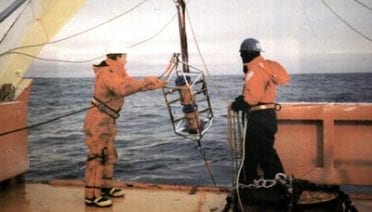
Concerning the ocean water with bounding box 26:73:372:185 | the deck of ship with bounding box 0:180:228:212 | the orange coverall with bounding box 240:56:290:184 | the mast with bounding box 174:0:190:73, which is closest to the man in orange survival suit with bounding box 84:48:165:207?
the deck of ship with bounding box 0:180:228:212

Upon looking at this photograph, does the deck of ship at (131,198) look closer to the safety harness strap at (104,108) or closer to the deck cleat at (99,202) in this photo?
the deck cleat at (99,202)

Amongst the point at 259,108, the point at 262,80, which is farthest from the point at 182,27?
the point at 259,108

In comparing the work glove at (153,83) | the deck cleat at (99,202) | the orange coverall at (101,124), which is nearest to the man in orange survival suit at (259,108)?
the work glove at (153,83)

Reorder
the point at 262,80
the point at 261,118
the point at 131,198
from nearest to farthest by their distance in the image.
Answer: the point at 262,80, the point at 261,118, the point at 131,198

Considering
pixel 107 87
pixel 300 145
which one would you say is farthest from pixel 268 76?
pixel 107 87

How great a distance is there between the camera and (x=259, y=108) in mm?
3703

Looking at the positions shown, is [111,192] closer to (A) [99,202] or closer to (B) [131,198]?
(B) [131,198]

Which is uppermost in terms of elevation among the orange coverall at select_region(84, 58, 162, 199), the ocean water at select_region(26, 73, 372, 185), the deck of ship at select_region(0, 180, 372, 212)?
the orange coverall at select_region(84, 58, 162, 199)

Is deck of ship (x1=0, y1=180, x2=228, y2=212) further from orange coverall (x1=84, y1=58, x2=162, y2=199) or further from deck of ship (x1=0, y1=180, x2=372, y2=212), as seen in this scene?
orange coverall (x1=84, y1=58, x2=162, y2=199)

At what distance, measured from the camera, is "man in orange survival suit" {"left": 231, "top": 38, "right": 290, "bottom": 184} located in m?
3.62

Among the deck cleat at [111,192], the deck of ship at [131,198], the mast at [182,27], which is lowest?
the deck of ship at [131,198]

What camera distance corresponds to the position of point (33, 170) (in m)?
11.6

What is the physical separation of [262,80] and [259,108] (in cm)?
26

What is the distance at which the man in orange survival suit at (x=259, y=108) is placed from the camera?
11.9ft
